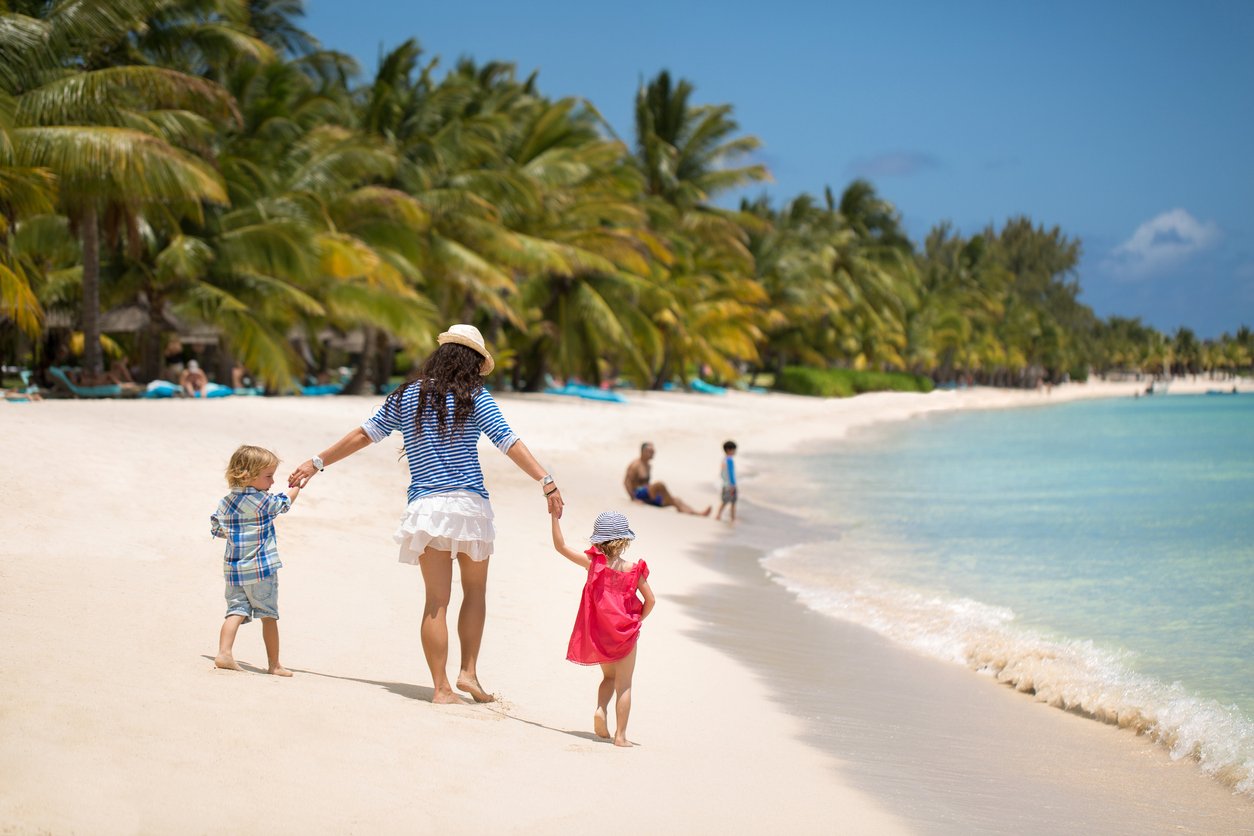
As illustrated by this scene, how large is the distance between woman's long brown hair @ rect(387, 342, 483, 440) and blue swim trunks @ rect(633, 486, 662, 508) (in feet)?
31.7

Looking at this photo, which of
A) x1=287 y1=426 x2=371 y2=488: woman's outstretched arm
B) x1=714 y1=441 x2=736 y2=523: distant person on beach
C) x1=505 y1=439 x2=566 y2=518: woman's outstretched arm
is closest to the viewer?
x1=505 y1=439 x2=566 y2=518: woman's outstretched arm

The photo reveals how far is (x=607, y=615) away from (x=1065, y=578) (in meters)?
7.97

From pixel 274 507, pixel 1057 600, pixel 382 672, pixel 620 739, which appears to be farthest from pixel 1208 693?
pixel 274 507

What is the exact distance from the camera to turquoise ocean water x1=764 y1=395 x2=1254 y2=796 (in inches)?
278

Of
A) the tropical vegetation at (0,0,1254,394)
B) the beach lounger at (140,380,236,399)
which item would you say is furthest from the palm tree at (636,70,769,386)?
the beach lounger at (140,380,236,399)

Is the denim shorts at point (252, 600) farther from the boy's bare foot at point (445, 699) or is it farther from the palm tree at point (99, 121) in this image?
the palm tree at point (99, 121)

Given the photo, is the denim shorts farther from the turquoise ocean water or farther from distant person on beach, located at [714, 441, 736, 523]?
distant person on beach, located at [714, 441, 736, 523]

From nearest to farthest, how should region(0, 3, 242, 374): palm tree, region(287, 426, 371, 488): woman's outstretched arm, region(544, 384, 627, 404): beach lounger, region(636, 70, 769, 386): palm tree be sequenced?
region(287, 426, 371, 488): woman's outstretched arm
region(0, 3, 242, 374): palm tree
region(544, 384, 627, 404): beach lounger
region(636, 70, 769, 386): palm tree

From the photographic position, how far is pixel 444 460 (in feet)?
15.8

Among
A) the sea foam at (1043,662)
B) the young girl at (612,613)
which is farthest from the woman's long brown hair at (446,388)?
the sea foam at (1043,662)

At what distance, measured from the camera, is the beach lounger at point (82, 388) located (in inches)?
780

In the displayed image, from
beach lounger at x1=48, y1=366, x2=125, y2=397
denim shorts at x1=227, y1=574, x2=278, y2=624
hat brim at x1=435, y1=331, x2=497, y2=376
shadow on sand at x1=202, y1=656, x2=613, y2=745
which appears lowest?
shadow on sand at x1=202, y1=656, x2=613, y2=745

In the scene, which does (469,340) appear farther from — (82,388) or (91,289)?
(82,388)

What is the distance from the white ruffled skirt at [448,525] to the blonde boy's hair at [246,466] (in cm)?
67
